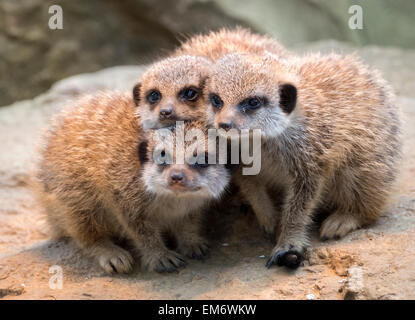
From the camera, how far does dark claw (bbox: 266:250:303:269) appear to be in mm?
3316

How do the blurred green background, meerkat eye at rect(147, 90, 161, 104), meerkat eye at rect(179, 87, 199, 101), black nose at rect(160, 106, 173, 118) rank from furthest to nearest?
the blurred green background → meerkat eye at rect(147, 90, 161, 104) → meerkat eye at rect(179, 87, 199, 101) → black nose at rect(160, 106, 173, 118)

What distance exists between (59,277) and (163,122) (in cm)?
112

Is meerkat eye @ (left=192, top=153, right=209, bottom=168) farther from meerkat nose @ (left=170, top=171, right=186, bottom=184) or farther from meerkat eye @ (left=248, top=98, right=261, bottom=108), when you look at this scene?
meerkat eye @ (left=248, top=98, right=261, bottom=108)

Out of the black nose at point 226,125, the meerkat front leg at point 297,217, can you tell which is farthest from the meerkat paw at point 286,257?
the black nose at point 226,125

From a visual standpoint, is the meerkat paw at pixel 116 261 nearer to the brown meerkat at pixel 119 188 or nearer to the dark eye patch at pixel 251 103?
the brown meerkat at pixel 119 188

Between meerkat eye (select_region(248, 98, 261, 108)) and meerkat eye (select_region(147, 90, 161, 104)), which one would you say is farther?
meerkat eye (select_region(147, 90, 161, 104))

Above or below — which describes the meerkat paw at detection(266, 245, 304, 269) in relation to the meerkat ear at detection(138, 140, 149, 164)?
below

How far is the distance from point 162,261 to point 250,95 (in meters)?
1.17

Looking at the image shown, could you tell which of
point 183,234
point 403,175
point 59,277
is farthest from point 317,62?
point 59,277

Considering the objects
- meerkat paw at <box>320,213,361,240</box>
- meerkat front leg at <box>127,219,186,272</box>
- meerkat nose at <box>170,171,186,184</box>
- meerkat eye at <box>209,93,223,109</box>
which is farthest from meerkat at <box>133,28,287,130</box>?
meerkat paw at <box>320,213,361,240</box>

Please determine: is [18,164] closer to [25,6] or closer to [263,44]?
[263,44]

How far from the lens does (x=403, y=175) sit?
439cm

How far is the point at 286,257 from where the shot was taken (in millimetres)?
3346

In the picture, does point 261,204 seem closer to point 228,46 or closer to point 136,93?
point 136,93
